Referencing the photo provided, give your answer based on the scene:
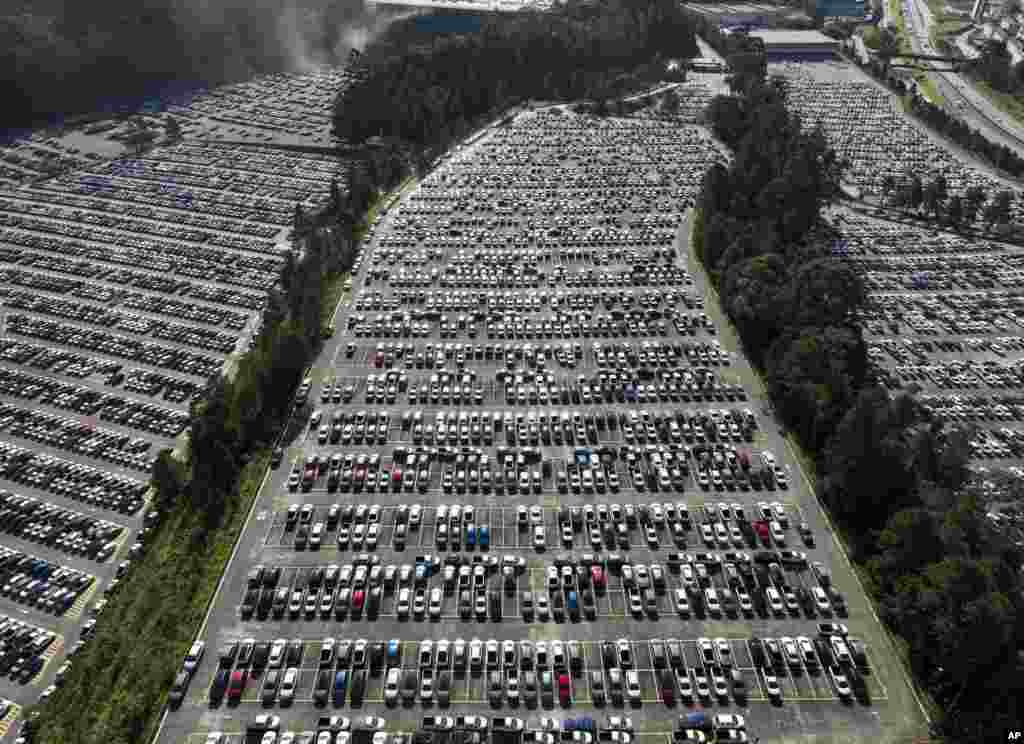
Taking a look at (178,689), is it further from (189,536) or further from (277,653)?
(189,536)

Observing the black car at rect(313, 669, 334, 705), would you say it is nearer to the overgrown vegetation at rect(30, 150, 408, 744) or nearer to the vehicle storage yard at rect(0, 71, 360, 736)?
the overgrown vegetation at rect(30, 150, 408, 744)

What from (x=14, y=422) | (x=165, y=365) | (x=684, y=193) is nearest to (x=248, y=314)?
(x=165, y=365)

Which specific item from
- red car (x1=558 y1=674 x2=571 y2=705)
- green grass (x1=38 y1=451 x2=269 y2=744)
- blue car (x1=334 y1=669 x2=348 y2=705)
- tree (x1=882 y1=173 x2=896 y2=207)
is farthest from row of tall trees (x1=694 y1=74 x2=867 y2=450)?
green grass (x1=38 y1=451 x2=269 y2=744)

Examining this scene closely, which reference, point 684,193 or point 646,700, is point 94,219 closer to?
point 684,193

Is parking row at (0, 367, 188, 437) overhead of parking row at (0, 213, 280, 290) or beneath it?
beneath

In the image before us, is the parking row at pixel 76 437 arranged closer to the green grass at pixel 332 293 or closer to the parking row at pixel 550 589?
the parking row at pixel 550 589
